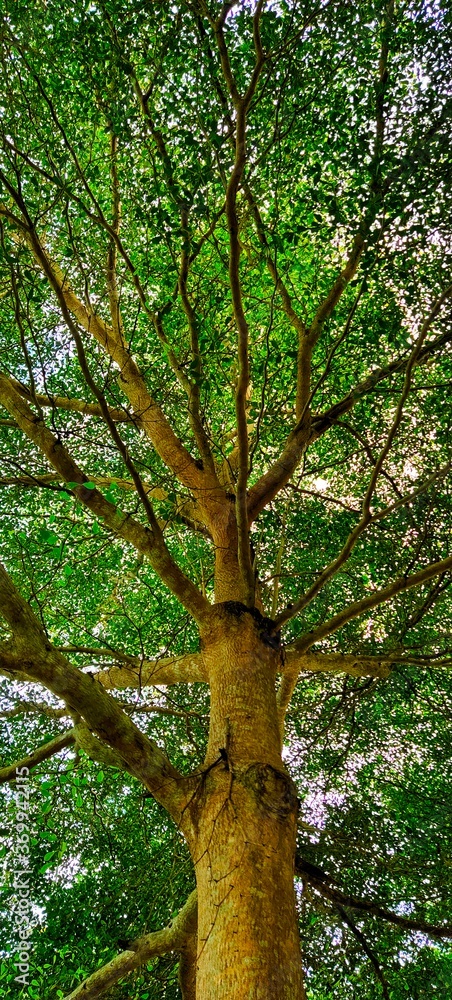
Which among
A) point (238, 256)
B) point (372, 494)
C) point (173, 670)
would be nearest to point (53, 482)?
point (173, 670)

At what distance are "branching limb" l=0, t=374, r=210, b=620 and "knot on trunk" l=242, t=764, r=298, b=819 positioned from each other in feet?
4.27

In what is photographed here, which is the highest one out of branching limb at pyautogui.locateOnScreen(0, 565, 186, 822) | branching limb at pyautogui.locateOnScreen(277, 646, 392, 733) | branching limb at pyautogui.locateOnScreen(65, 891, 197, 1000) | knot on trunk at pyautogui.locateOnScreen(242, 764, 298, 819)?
branching limb at pyautogui.locateOnScreen(277, 646, 392, 733)

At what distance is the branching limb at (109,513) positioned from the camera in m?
4.04

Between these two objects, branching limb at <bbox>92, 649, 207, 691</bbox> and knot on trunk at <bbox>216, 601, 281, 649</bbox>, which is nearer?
knot on trunk at <bbox>216, 601, 281, 649</bbox>

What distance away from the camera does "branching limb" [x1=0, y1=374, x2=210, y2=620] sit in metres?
4.04

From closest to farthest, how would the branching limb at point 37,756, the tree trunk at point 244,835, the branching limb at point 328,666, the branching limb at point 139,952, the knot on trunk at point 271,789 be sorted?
the tree trunk at point 244,835, the knot on trunk at point 271,789, the branching limb at point 139,952, the branching limb at point 37,756, the branching limb at point 328,666

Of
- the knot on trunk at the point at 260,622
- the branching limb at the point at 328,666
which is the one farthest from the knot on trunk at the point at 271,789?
the branching limb at the point at 328,666

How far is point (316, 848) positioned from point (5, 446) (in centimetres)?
650

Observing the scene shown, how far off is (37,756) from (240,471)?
305 centimetres

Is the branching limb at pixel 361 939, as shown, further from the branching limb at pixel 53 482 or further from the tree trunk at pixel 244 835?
the branching limb at pixel 53 482

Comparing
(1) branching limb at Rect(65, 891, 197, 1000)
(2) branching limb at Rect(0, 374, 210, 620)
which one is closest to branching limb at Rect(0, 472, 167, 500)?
(2) branching limb at Rect(0, 374, 210, 620)

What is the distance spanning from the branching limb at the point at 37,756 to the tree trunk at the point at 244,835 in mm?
1384

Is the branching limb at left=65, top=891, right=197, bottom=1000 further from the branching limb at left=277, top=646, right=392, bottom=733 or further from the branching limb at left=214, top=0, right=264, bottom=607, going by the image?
the branching limb at left=214, top=0, right=264, bottom=607

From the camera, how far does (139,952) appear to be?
13.4ft
